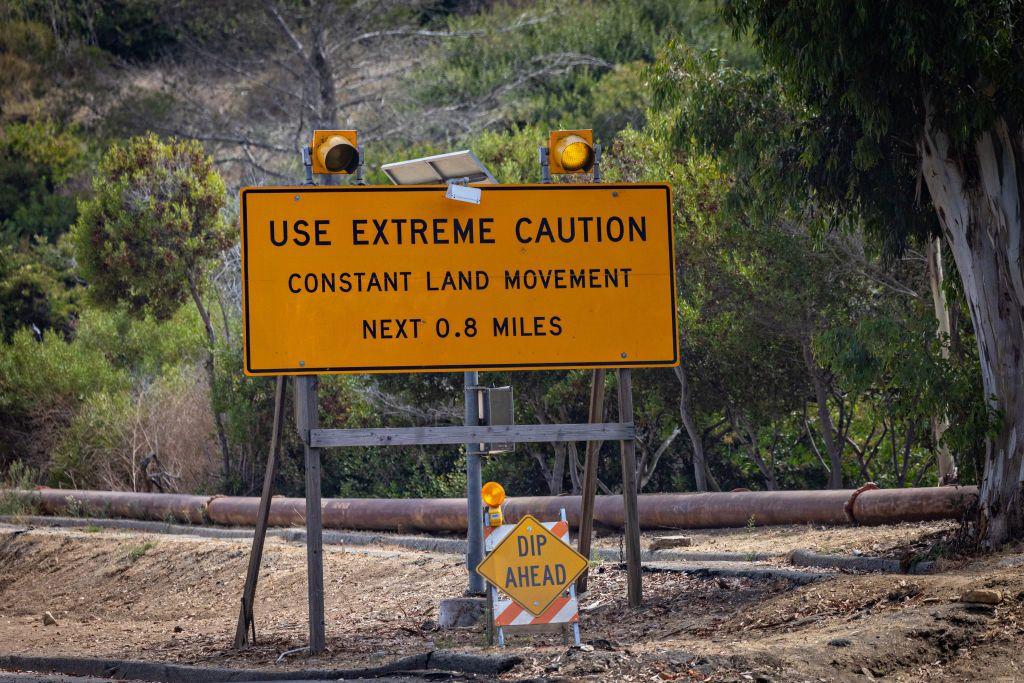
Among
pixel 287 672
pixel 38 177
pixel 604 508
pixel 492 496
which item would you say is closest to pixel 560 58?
pixel 38 177

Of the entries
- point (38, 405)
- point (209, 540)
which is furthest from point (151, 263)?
point (209, 540)

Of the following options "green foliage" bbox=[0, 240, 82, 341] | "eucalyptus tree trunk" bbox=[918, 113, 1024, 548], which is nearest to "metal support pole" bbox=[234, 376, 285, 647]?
"eucalyptus tree trunk" bbox=[918, 113, 1024, 548]

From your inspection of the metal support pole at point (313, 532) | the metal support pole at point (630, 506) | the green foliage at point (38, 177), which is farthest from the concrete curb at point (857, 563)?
the green foliage at point (38, 177)

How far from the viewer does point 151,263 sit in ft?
88.9

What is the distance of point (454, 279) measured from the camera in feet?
32.5

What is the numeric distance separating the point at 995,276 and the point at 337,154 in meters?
5.75

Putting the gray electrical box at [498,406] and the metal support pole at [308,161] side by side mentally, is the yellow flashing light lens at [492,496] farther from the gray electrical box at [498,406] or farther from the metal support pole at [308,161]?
the metal support pole at [308,161]

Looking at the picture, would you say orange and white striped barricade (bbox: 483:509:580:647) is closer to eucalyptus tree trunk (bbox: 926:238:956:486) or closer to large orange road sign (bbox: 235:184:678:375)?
large orange road sign (bbox: 235:184:678:375)

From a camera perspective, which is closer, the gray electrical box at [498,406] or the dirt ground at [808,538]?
the gray electrical box at [498,406]

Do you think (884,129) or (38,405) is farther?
(38,405)

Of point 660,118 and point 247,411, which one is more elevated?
point 660,118

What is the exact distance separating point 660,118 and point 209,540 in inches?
333

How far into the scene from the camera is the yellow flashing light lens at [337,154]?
9805 millimetres

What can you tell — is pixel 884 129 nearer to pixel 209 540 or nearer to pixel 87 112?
pixel 209 540
